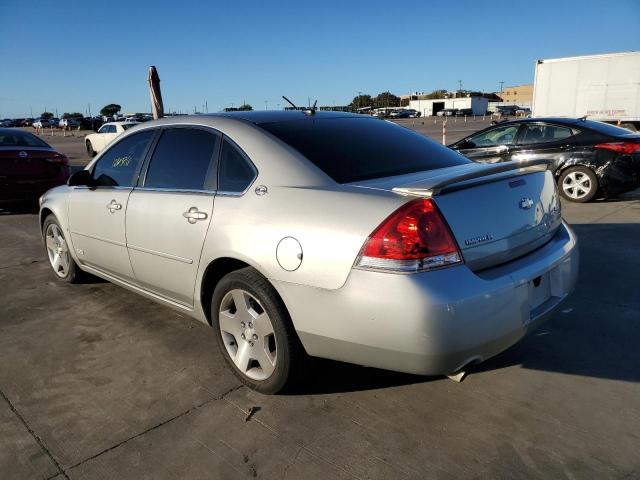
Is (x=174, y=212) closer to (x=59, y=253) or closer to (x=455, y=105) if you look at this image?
(x=59, y=253)

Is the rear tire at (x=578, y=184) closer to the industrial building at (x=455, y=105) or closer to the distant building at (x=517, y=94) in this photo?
the industrial building at (x=455, y=105)

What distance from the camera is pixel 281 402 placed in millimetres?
2854

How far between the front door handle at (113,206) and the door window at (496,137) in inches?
245

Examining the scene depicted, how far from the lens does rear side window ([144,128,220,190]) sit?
325 centimetres

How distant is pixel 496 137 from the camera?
8.67 meters

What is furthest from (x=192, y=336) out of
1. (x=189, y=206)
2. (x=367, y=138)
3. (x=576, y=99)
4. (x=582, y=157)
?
(x=576, y=99)

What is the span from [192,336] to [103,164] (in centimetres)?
170

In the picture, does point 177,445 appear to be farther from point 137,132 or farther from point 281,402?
point 137,132

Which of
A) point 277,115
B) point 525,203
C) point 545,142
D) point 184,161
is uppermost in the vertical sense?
point 277,115

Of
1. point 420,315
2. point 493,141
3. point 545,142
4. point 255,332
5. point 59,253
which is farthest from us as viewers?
point 493,141

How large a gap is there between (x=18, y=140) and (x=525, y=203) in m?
9.50

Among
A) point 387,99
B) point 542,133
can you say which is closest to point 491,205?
point 542,133

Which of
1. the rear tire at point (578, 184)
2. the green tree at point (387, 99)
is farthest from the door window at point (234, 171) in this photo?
the green tree at point (387, 99)

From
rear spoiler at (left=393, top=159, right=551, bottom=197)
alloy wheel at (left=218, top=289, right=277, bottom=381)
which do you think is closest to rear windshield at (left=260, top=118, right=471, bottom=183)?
rear spoiler at (left=393, top=159, right=551, bottom=197)
